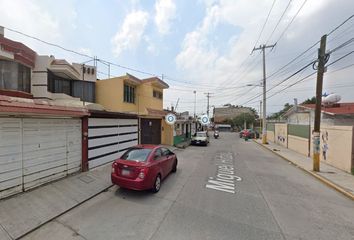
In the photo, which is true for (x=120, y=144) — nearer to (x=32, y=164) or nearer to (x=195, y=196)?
(x=32, y=164)

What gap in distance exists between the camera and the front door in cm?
1934

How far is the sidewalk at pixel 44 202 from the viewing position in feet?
15.7

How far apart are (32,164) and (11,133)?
1.26 metres

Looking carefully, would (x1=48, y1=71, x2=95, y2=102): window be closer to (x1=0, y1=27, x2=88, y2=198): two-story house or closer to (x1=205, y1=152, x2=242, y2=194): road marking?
(x1=0, y1=27, x2=88, y2=198): two-story house

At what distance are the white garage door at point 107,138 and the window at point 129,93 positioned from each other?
563cm

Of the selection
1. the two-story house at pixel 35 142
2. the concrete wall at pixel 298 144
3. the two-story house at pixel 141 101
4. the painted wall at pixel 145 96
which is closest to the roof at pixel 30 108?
the two-story house at pixel 35 142

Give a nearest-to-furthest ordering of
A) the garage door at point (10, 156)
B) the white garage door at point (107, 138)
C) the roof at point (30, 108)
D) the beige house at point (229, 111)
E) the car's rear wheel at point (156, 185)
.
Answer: the roof at point (30, 108)
the garage door at point (10, 156)
the car's rear wheel at point (156, 185)
the white garage door at point (107, 138)
the beige house at point (229, 111)

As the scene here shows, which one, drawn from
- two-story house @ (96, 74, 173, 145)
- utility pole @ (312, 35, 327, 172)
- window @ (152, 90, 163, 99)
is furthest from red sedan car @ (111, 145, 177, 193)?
window @ (152, 90, 163, 99)

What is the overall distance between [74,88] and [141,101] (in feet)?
20.3

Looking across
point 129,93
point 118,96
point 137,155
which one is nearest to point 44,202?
point 137,155

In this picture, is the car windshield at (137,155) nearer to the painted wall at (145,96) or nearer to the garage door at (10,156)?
the garage door at (10,156)

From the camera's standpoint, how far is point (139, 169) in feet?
23.0

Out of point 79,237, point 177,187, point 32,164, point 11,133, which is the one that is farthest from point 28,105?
point 177,187

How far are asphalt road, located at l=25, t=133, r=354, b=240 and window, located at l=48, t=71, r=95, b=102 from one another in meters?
13.3
